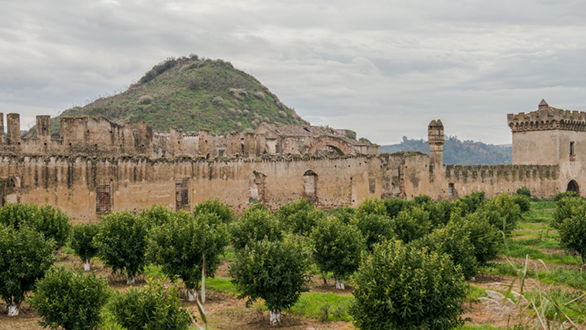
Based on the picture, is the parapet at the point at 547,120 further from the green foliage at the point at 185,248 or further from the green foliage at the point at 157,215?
the green foliage at the point at 185,248

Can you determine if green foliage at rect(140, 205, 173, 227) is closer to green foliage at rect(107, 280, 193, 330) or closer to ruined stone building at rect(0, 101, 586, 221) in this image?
ruined stone building at rect(0, 101, 586, 221)

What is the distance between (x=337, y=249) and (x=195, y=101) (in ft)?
197

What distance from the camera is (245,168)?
1510 inches

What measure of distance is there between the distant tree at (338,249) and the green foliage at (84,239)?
27.2ft

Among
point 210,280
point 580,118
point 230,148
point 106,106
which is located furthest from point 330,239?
point 106,106

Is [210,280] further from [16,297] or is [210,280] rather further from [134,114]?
[134,114]

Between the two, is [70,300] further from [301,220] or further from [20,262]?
[301,220]

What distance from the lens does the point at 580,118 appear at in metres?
52.5

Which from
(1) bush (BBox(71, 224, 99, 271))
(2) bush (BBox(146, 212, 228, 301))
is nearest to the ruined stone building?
(1) bush (BBox(71, 224, 99, 271))

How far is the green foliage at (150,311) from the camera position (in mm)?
12492

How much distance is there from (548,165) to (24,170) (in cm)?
4290

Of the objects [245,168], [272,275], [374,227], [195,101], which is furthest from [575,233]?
[195,101]

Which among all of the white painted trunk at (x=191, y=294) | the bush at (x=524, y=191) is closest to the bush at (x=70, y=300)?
the white painted trunk at (x=191, y=294)

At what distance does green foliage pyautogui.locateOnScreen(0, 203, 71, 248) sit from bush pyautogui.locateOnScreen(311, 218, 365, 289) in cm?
981
